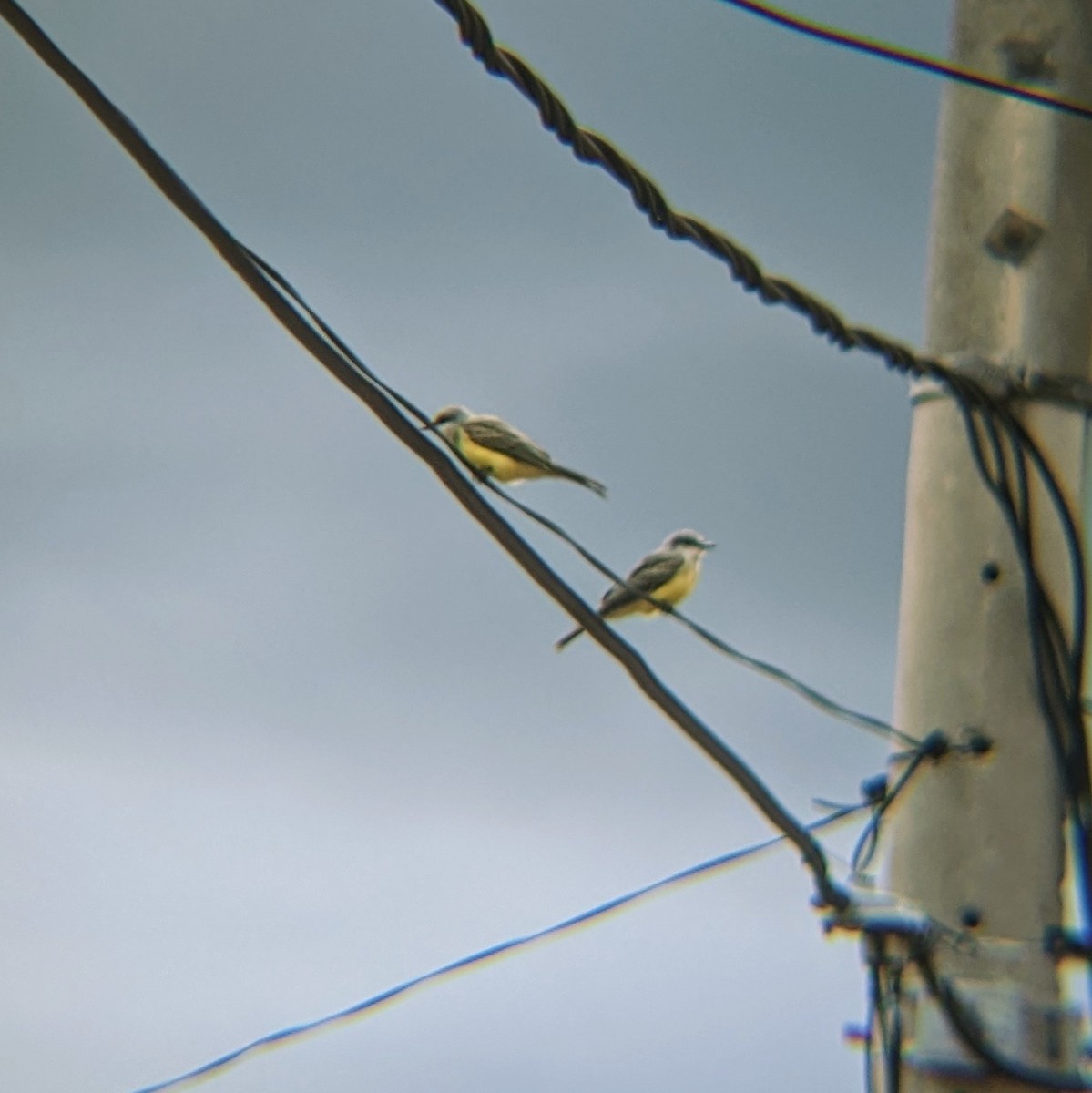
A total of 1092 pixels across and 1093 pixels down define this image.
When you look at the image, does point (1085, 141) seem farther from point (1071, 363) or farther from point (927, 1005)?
point (927, 1005)

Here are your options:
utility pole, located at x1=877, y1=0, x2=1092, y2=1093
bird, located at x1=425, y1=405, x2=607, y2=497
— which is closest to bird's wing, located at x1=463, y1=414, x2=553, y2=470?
bird, located at x1=425, y1=405, x2=607, y2=497

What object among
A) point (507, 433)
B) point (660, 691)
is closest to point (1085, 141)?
point (660, 691)

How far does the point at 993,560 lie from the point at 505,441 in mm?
5419

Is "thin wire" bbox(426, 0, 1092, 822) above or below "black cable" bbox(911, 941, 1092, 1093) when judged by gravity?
above

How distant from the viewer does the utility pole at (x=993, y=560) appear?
5.25m

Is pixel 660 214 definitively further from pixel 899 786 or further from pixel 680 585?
pixel 680 585

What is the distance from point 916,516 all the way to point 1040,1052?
1562 mm

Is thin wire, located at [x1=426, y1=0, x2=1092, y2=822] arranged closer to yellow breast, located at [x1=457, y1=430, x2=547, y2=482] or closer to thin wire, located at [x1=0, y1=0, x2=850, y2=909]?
thin wire, located at [x1=0, y1=0, x2=850, y2=909]

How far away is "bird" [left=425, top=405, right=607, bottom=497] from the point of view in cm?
1062

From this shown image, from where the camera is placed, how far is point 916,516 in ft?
19.0

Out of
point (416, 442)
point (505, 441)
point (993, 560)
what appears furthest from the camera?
point (505, 441)

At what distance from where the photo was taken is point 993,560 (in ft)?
18.4

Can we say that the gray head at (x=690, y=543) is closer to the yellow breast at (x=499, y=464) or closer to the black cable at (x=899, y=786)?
the yellow breast at (x=499, y=464)

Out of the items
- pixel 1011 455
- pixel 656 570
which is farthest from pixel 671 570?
Answer: pixel 1011 455
